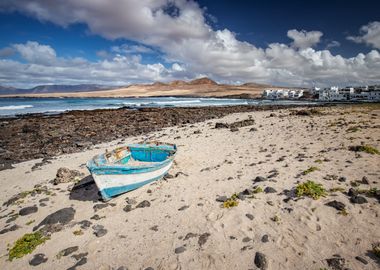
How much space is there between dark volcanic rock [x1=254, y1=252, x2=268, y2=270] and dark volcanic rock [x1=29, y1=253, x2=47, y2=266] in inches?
189

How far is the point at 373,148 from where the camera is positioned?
1041cm

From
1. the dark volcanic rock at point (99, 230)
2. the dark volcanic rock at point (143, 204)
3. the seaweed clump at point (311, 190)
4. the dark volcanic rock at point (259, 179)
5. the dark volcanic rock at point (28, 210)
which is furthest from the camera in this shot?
the dark volcanic rock at point (259, 179)

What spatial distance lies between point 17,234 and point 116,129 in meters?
17.4

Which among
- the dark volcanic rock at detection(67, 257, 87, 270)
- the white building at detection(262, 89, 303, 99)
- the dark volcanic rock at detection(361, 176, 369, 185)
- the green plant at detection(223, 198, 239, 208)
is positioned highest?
the white building at detection(262, 89, 303, 99)

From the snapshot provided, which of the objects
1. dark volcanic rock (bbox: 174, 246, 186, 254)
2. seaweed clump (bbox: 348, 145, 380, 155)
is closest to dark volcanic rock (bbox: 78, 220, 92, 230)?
dark volcanic rock (bbox: 174, 246, 186, 254)

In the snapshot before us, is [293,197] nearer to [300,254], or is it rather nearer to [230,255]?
[300,254]

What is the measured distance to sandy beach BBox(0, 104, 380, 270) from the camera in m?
5.42

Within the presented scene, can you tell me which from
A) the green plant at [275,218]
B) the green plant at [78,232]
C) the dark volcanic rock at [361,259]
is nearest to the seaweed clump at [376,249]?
the dark volcanic rock at [361,259]

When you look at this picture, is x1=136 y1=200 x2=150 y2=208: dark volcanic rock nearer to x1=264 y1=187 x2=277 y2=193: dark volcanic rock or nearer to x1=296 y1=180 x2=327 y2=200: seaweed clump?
x1=264 y1=187 x2=277 y2=193: dark volcanic rock

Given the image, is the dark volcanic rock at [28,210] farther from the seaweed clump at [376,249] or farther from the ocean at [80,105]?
the ocean at [80,105]

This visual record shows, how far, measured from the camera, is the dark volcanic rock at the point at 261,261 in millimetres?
5037

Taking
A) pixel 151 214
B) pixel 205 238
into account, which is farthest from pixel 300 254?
pixel 151 214

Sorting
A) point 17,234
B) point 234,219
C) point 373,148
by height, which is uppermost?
point 373,148

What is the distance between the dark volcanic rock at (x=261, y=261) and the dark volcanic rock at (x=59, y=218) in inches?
211
